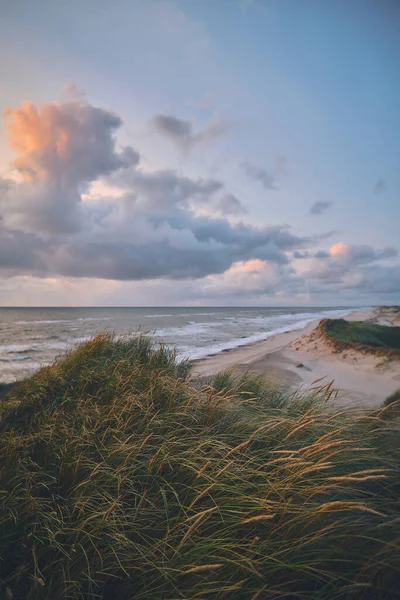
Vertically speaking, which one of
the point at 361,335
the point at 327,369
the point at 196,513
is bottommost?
the point at 327,369

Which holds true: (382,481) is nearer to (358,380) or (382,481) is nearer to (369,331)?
(358,380)

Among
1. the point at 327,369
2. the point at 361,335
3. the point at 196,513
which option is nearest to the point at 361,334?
the point at 361,335

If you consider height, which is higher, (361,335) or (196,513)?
(196,513)

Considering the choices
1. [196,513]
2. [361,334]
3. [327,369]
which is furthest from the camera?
[361,334]

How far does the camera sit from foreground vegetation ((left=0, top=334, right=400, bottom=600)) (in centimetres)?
157

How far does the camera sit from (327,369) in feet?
36.0

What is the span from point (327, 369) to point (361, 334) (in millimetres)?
4595

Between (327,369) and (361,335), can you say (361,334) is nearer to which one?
(361,335)

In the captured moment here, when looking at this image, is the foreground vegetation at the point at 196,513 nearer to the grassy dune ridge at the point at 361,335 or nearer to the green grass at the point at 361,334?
the grassy dune ridge at the point at 361,335

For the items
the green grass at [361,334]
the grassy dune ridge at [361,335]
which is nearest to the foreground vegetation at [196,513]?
the grassy dune ridge at [361,335]

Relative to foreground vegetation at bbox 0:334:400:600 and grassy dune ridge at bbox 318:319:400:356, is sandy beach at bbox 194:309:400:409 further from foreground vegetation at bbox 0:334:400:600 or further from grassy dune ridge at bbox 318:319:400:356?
foreground vegetation at bbox 0:334:400:600

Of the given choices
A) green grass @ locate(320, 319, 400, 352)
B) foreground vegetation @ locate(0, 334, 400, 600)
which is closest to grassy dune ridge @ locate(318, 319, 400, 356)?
green grass @ locate(320, 319, 400, 352)

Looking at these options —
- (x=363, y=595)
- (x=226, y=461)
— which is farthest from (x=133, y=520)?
(x=363, y=595)

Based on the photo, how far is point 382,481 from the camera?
240 cm
